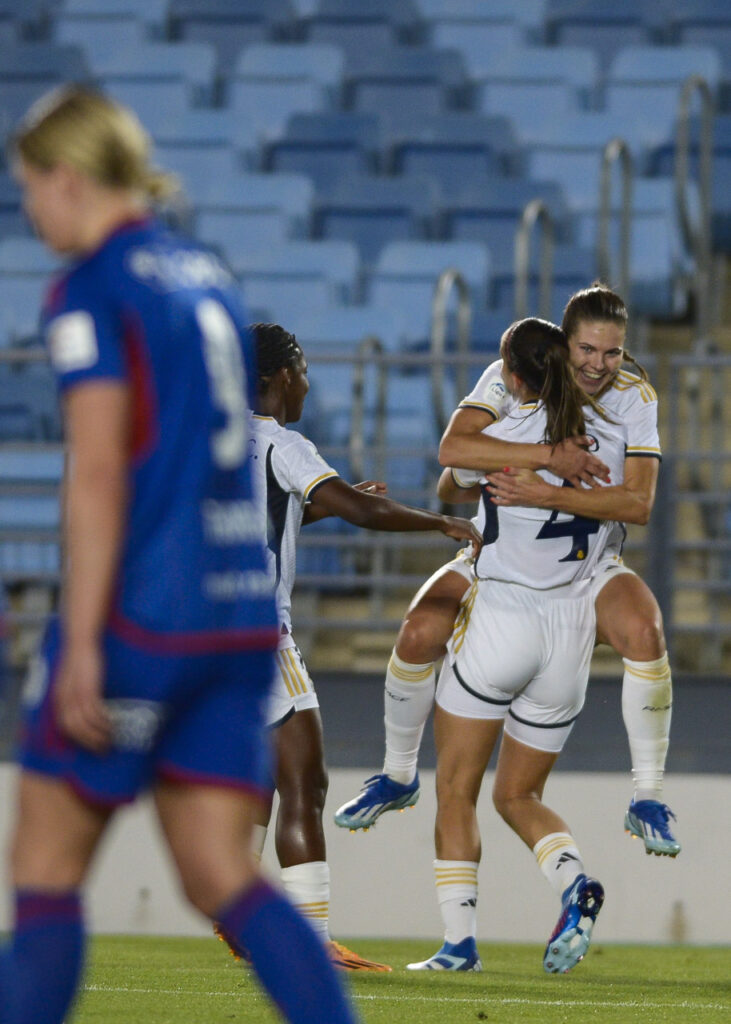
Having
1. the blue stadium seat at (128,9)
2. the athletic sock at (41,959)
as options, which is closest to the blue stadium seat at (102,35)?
the blue stadium seat at (128,9)

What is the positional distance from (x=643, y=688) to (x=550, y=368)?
0.92m

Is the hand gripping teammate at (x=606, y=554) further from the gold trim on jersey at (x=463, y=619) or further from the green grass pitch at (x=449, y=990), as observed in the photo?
the green grass pitch at (x=449, y=990)

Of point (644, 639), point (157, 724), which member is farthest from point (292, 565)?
point (157, 724)

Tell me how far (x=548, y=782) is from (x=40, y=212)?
400 centimetres

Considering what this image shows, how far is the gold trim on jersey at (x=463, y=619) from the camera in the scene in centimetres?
478

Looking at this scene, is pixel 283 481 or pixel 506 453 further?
pixel 506 453

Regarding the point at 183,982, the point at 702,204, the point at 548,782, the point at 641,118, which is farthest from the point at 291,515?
the point at 641,118

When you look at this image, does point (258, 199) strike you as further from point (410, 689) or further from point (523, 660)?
point (523, 660)

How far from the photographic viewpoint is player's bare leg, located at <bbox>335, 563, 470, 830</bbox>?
491cm

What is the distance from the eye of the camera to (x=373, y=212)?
456 inches

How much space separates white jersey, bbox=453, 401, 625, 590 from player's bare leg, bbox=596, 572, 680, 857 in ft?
0.37

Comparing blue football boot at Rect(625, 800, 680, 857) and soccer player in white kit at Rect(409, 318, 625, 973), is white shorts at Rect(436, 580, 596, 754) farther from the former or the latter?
blue football boot at Rect(625, 800, 680, 857)

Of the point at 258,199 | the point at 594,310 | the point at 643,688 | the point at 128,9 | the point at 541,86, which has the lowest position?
the point at 643,688

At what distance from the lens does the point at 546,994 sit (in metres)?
4.32
